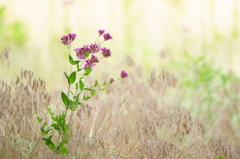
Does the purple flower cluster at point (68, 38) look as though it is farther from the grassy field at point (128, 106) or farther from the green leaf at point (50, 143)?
the green leaf at point (50, 143)

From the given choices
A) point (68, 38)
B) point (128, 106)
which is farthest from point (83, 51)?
point (128, 106)

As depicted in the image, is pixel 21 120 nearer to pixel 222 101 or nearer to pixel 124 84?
pixel 124 84

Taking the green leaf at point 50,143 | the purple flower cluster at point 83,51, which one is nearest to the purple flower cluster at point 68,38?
the purple flower cluster at point 83,51

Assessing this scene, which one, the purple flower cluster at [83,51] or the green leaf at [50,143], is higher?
the purple flower cluster at [83,51]

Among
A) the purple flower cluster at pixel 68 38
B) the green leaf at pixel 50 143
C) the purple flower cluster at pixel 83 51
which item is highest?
the purple flower cluster at pixel 68 38

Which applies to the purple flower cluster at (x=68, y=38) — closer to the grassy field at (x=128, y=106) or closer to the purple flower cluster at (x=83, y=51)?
the purple flower cluster at (x=83, y=51)

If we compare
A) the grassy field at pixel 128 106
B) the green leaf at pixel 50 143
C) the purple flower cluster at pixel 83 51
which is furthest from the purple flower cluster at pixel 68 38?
the green leaf at pixel 50 143

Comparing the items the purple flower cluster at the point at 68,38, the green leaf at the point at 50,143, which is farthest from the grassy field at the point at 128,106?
the purple flower cluster at the point at 68,38

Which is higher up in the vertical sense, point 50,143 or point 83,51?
point 83,51

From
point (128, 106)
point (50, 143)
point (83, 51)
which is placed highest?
point (83, 51)

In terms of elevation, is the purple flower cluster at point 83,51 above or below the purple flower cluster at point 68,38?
below

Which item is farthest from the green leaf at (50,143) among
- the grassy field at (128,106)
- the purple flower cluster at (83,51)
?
the purple flower cluster at (83,51)

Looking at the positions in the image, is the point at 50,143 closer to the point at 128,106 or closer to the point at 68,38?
the point at 68,38

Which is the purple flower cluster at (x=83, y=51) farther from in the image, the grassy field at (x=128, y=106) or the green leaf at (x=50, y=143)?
the green leaf at (x=50, y=143)
